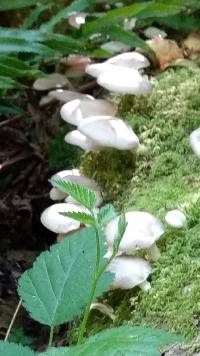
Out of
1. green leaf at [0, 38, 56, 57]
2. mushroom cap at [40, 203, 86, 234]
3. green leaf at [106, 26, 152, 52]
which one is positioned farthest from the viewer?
green leaf at [106, 26, 152, 52]

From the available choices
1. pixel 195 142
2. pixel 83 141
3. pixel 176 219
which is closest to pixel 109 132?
pixel 83 141

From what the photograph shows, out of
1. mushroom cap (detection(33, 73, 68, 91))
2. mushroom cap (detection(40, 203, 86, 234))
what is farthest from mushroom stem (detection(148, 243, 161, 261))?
mushroom cap (detection(33, 73, 68, 91))

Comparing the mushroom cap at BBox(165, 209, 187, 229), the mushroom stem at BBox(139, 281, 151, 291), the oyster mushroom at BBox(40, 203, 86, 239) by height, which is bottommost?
the oyster mushroom at BBox(40, 203, 86, 239)

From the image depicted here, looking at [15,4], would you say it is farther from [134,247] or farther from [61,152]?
[134,247]

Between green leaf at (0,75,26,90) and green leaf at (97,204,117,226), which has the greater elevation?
green leaf at (97,204,117,226)

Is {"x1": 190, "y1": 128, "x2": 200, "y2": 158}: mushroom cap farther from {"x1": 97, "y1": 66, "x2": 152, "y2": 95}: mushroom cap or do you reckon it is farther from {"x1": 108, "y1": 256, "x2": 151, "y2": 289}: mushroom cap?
{"x1": 108, "y1": 256, "x2": 151, "y2": 289}: mushroom cap

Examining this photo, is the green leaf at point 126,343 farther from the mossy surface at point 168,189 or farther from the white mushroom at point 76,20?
the white mushroom at point 76,20

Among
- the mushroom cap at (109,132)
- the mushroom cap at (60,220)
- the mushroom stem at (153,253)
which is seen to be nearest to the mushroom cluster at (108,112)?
the mushroom cap at (109,132)
